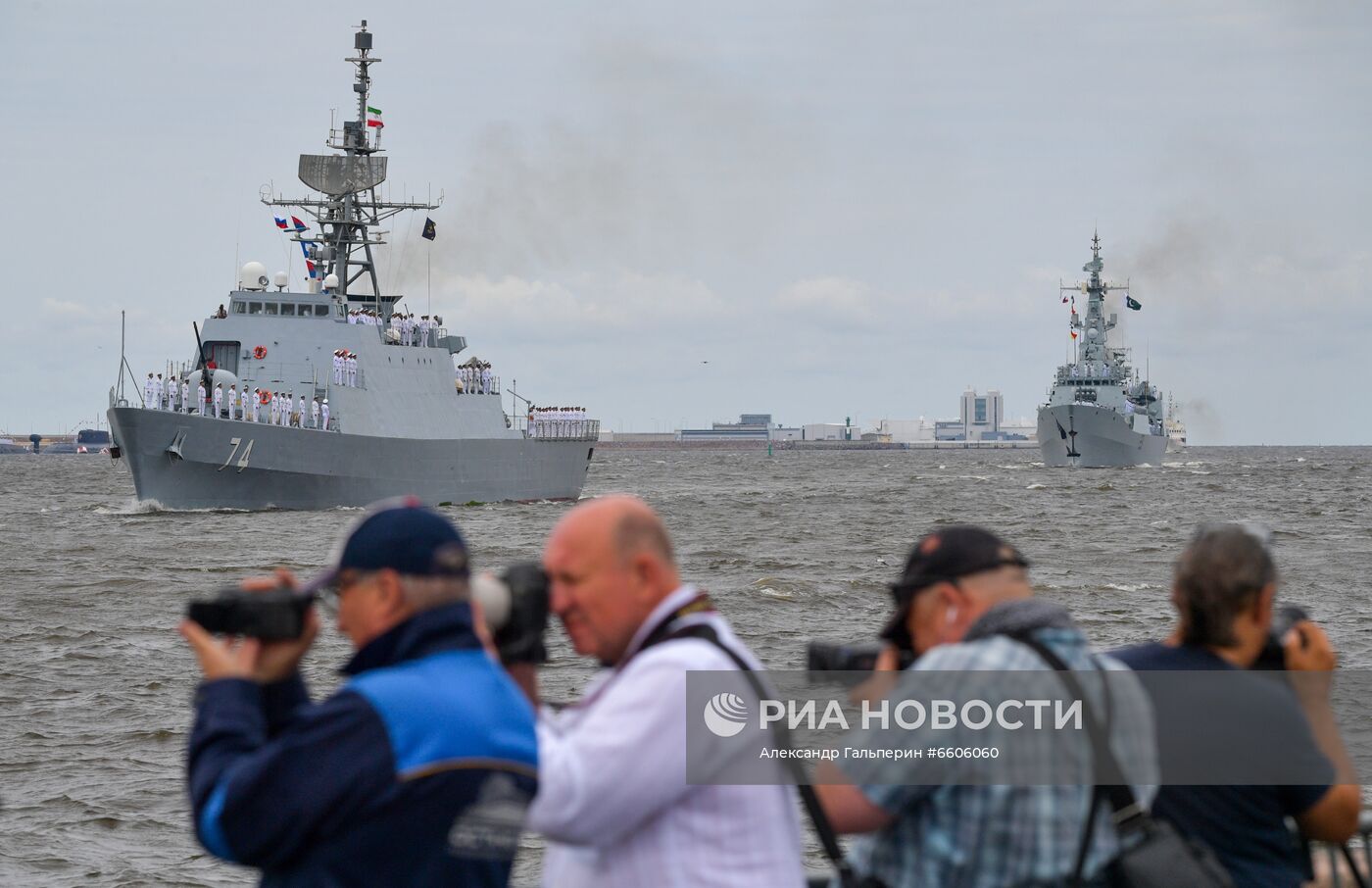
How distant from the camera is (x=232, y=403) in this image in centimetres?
3117

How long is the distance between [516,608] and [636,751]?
0.38 meters

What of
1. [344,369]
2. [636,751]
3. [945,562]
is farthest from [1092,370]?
[636,751]

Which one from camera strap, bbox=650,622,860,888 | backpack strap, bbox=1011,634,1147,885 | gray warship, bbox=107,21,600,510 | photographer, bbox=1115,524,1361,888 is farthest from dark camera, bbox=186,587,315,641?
gray warship, bbox=107,21,600,510

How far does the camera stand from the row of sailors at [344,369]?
32906 millimetres

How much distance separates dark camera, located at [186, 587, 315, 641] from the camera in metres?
2.29

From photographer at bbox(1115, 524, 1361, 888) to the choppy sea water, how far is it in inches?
210

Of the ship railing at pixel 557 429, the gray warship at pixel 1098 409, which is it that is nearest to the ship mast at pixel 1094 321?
the gray warship at pixel 1098 409

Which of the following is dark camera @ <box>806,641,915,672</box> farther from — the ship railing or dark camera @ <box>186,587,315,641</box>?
the ship railing

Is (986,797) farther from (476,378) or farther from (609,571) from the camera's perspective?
(476,378)

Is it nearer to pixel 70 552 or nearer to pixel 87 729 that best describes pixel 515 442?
pixel 70 552

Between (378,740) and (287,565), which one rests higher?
(378,740)

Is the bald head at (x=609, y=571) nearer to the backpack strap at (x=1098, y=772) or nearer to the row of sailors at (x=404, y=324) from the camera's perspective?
the backpack strap at (x=1098, y=772)

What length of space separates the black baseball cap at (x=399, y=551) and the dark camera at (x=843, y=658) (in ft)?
2.13

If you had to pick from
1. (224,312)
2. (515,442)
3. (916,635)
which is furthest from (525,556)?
(916,635)
